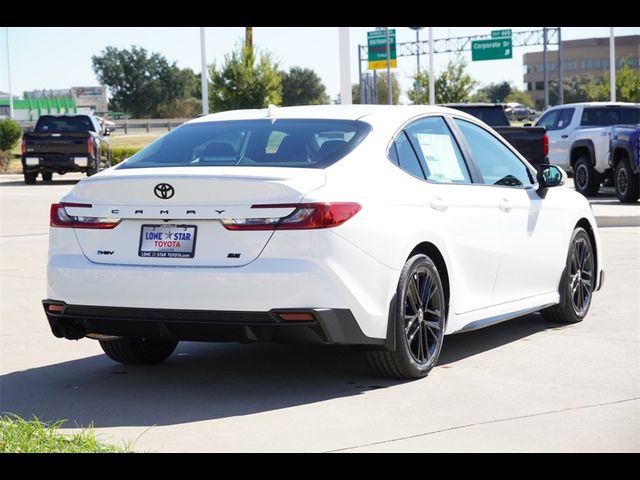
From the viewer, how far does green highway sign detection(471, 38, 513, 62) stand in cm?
7788

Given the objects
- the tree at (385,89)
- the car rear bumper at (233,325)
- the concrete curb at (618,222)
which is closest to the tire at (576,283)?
the car rear bumper at (233,325)

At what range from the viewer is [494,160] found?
8.32m

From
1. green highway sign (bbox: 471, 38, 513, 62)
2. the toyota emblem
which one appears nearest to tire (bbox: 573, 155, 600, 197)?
the toyota emblem

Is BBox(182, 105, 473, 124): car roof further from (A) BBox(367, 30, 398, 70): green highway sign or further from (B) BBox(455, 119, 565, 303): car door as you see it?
(A) BBox(367, 30, 398, 70): green highway sign

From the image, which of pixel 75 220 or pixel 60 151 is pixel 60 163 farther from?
pixel 75 220

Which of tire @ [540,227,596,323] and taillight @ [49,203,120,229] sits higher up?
taillight @ [49,203,120,229]

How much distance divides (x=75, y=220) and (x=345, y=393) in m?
1.83

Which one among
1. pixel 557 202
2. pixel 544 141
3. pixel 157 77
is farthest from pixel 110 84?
pixel 557 202

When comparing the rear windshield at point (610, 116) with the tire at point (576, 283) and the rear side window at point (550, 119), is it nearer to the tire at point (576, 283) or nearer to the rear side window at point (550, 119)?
the rear side window at point (550, 119)

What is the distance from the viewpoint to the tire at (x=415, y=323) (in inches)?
264

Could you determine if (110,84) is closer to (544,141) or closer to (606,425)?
(544,141)

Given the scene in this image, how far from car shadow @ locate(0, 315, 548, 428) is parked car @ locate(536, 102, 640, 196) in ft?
51.1
